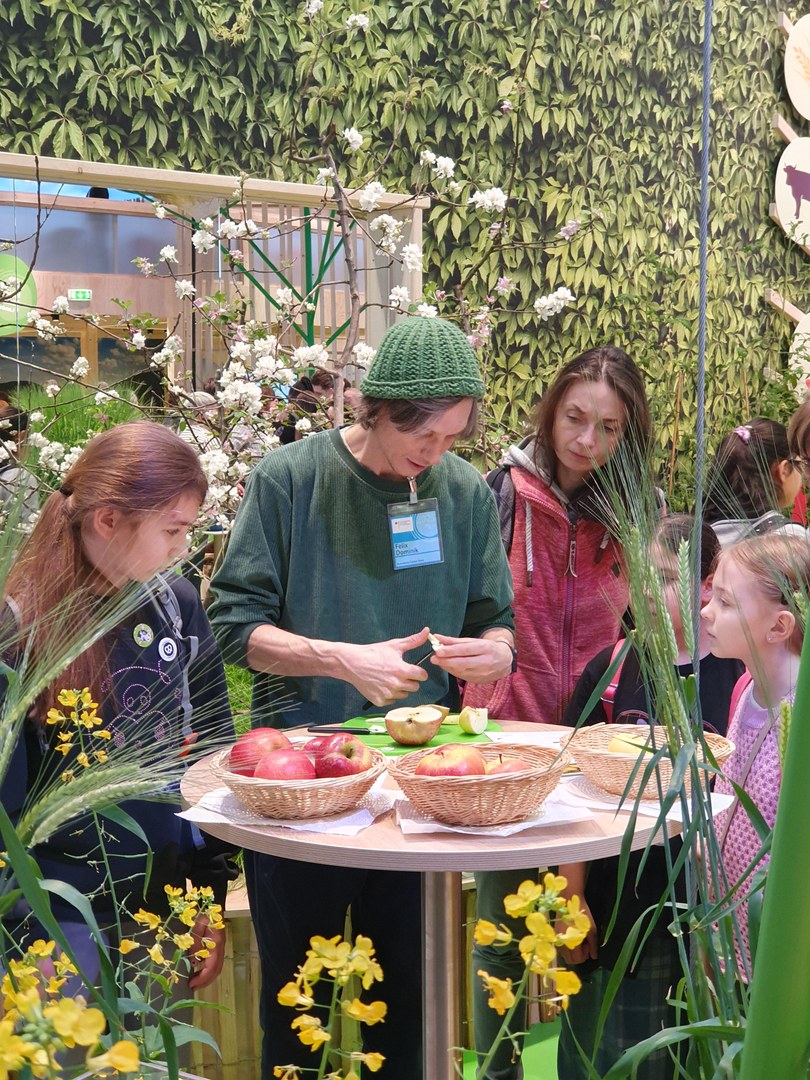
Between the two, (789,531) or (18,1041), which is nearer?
(18,1041)

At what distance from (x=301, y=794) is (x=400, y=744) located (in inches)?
17.7

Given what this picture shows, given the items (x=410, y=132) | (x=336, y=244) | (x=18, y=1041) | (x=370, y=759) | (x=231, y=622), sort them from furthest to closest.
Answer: (x=410, y=132), (x=336, y=244), (x=231, y=622), (x=370, y=759), (x=18, y=1041)

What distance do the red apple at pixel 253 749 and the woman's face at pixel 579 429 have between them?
1005mm

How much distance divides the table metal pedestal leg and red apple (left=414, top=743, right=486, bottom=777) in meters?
0.26

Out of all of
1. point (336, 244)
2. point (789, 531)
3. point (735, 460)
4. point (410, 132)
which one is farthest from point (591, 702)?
point (410, 132)

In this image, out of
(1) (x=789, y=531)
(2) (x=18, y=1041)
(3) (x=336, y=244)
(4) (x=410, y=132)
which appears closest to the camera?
(2) (x=18, y=1041)

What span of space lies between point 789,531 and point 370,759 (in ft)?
2.72

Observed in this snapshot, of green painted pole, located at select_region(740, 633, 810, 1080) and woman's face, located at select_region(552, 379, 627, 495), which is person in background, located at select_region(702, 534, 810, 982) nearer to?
woman's face, located at select_region(552, 379, 627, 495)

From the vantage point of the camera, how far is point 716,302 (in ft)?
19.3

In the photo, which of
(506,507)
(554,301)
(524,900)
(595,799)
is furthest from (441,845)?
(554,301)

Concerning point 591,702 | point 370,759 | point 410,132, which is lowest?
point 370,759

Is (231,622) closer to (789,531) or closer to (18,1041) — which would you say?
(789,531)

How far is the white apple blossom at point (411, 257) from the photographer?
389 cm

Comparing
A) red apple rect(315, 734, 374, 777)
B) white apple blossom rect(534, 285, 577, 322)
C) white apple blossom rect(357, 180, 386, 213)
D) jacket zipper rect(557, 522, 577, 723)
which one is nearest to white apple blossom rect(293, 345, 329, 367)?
white apple blossom rect(357, 180, 386, 213)
